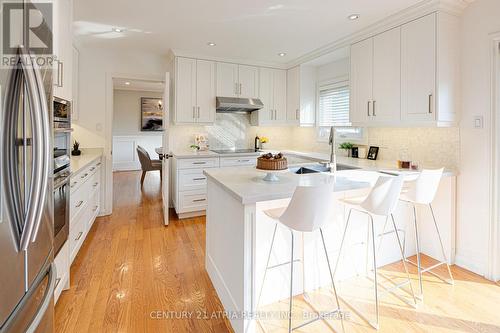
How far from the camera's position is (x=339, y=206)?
2.18 meters

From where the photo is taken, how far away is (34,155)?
36.6 inches

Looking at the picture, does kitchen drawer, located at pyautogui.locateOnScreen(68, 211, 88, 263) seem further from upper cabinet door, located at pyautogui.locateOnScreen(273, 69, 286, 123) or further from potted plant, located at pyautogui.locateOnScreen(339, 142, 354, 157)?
potted plant, located at pyautogui.locateOnScreen(339, 142, 354, 157)

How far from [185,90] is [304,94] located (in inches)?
78.7

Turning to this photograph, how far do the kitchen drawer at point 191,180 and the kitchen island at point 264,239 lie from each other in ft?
5.68

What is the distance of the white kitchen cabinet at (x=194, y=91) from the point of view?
4066mm

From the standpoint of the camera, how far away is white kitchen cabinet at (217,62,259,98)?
4.34m

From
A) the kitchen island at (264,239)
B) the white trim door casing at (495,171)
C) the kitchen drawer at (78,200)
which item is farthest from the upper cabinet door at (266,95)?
the white trim door casing at (495,171)

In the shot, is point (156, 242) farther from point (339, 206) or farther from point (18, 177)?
point (18, 177)

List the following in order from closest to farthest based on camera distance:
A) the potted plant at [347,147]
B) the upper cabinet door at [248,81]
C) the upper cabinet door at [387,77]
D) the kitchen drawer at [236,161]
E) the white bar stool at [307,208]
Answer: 1. the white bar stool at [307,208]
2. the upper cabinet door at [387,77]
3. the potted plant at [347,147]
4. the kitchen drawer at [236,161]
5. the upper cabinet door at [248,81]

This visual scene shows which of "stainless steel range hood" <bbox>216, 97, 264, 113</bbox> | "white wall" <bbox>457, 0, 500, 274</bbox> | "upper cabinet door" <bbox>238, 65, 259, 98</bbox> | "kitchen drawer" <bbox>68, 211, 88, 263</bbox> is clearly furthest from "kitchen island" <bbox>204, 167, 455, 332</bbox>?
"upper cabinet door" <bbox>238, 65, 259, 98</bbox>

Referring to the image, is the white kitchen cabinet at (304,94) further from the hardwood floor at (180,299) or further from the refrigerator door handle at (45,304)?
the refrigerator door handle at (45,304)

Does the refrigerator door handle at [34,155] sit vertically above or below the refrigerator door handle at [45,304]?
above

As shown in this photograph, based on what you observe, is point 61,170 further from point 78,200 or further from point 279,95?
point 279,95

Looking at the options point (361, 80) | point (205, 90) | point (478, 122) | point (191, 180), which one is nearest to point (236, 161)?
point (191, 180)
